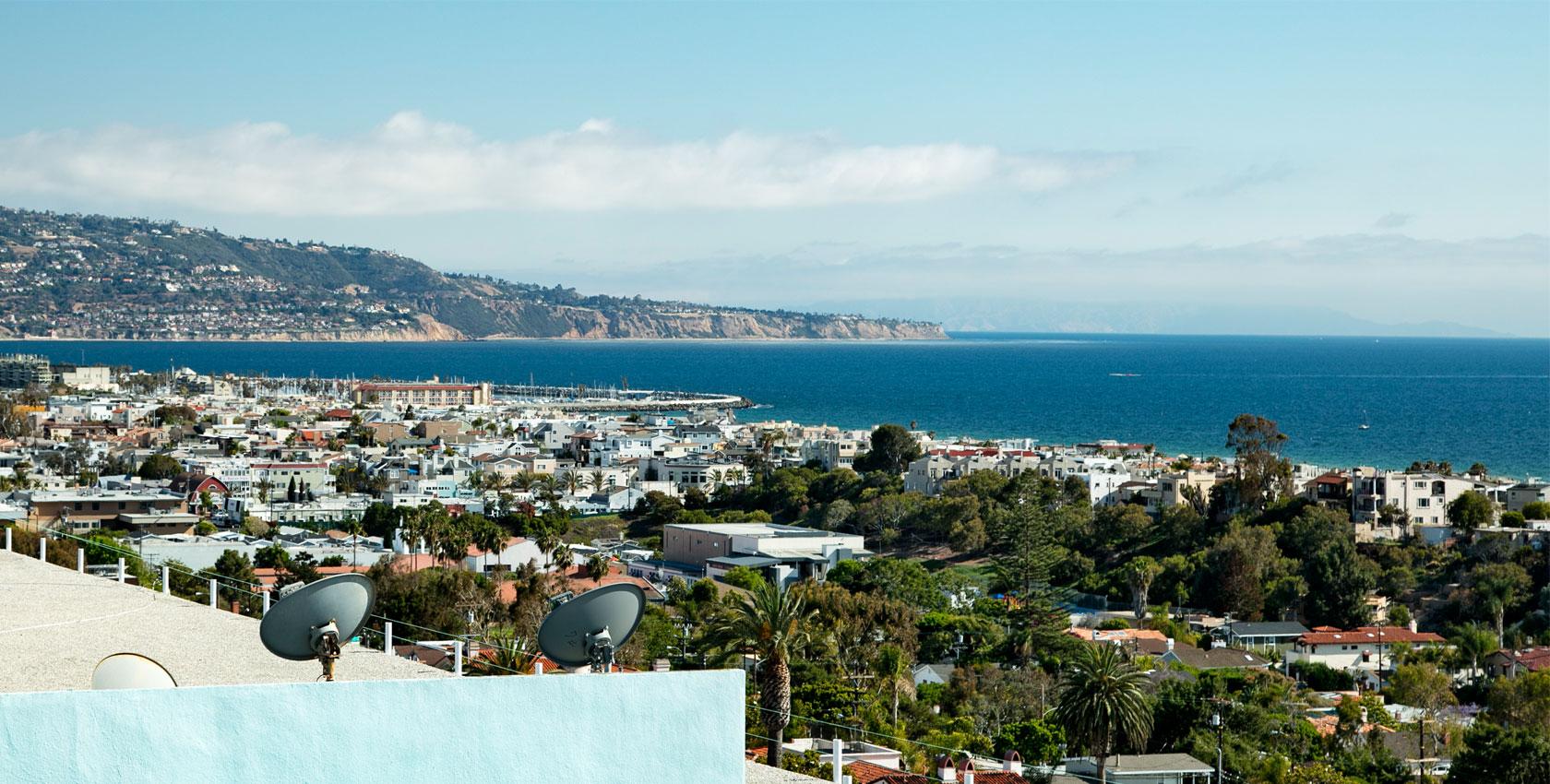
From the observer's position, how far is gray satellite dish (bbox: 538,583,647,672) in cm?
738

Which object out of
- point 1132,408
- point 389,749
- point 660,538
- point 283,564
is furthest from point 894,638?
point 1132,408

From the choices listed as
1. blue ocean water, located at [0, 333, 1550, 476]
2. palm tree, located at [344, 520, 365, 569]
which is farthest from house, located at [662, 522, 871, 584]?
blue ocean water, located at [0, 333, 1550, 476]

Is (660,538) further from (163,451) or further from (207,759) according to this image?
(207,759)

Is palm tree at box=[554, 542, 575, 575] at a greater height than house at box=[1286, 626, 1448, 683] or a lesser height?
greater

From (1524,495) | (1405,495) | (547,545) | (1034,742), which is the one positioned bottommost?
(547,545)

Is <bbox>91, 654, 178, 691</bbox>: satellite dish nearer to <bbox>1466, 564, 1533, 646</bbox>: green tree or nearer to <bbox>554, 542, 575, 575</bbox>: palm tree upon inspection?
<bbox>554, 542, 575, 575</bbox>: palm tree

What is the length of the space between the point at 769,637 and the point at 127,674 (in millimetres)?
14141

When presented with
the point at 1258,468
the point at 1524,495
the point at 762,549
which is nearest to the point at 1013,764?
the point at 762,549

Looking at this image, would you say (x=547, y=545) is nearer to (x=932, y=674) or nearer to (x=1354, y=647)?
(x=932, y=674)

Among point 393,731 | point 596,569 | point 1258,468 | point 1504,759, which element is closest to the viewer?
point 393,731

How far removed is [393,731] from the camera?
5887 millimetres

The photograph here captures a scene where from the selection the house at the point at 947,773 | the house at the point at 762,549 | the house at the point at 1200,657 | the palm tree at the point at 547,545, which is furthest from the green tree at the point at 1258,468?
the house at the point at 947,773

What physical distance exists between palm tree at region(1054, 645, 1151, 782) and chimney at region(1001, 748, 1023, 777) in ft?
3.12

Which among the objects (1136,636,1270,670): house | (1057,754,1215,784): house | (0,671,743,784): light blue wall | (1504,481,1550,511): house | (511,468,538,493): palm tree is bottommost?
(511,468,538,493): palm tree
